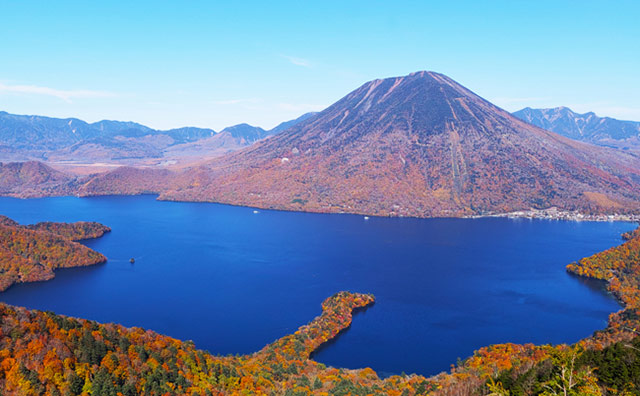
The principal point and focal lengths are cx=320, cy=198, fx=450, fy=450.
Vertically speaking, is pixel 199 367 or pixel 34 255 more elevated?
pixel 199 367

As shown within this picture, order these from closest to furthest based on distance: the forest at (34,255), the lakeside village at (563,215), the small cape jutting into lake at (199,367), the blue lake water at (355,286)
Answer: the small cape jutting into lake at (199,367), the blue lake water at (355,286), the forest at (34,255), the lakeside village at (563,215)

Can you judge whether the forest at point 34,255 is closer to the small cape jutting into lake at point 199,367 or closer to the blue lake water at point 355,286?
the blue lake water at point 355,286

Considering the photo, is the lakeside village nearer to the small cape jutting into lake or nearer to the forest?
the small cape jutting into lake

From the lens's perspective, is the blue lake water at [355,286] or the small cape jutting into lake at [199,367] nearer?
the small cape jutting into lake at [199,367]

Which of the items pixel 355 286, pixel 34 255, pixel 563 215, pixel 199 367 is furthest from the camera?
pixel 563 215

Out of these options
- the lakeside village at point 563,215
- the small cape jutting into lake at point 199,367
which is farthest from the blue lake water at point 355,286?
the lakeside village at point 563,215

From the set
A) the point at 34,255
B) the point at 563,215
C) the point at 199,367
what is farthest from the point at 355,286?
the point at 563,215

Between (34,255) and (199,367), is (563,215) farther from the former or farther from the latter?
(34,255)

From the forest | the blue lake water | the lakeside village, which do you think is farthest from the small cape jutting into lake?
the lakeside village
